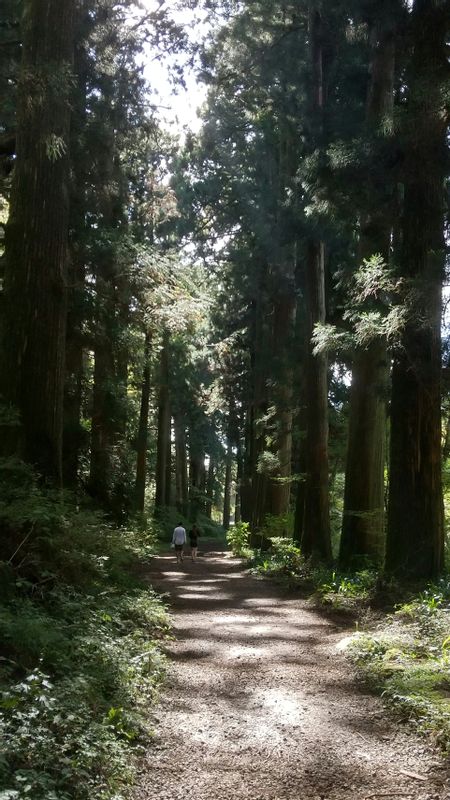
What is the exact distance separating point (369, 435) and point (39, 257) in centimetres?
680

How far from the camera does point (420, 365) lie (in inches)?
342

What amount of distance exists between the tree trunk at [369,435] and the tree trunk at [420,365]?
2057 millimetres

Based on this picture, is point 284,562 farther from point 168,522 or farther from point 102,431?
point 168,522

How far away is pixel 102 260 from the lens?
12.4m

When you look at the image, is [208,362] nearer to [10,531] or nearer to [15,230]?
[15,230]

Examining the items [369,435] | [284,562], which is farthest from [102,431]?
[369,435]

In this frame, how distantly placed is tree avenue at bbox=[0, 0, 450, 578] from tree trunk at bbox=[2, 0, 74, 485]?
0.03m

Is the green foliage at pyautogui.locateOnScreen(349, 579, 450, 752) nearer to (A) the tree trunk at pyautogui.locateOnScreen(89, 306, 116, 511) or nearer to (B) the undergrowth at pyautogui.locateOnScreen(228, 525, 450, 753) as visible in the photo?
(B) the undergrowth at pyautogui.locateOnScreen(228, 525, 450, 753)

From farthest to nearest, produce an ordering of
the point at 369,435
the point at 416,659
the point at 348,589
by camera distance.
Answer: the point at 369,435 → the point at 348,589 → the point at 416,659

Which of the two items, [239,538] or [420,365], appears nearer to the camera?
[420,365]

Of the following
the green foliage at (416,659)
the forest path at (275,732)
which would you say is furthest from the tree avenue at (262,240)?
the forest path at (275,732)

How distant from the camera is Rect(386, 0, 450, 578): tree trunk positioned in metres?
8.73

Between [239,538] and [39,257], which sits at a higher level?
[39,257]

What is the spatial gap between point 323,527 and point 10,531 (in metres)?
9.39
